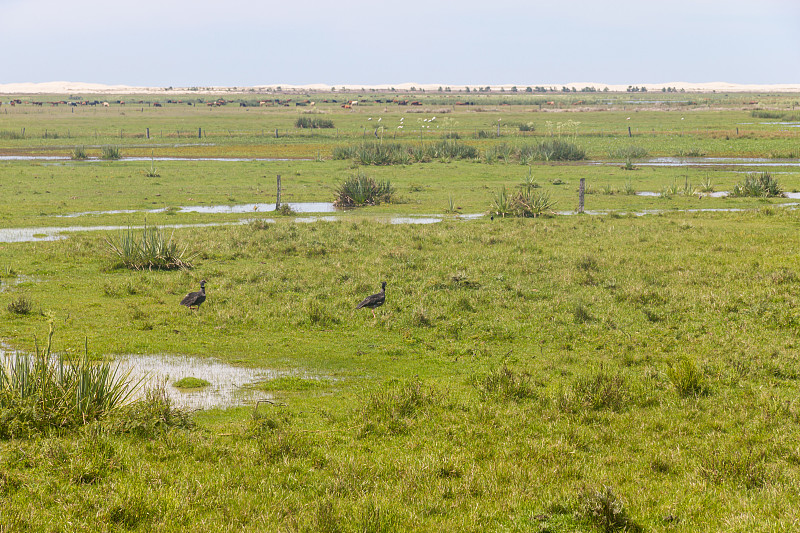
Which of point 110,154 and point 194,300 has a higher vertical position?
→ point 110,154

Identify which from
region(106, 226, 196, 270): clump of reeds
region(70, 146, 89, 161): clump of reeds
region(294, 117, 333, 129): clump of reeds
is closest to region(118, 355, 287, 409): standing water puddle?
region(106, 226, 196, 270): clump of reeds

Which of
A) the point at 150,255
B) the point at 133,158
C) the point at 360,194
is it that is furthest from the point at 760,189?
the point at 133,158

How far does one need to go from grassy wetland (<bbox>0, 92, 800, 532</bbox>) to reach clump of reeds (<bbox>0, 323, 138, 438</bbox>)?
53 millimetres

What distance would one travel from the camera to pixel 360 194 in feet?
118

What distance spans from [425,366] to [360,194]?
79.0ft

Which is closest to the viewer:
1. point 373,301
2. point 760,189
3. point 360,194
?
point 373,301

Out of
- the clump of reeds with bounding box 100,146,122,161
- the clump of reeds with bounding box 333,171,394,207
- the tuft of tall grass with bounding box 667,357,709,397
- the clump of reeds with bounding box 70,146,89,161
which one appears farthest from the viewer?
the clump of reeds with bounding box 100,146,122,161

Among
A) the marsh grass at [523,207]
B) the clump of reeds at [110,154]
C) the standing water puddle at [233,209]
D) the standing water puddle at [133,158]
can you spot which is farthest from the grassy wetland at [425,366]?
the clump of reeds at [110,154]

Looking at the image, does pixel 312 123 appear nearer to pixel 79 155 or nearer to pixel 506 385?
pixel 79 155

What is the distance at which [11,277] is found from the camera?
19.2m

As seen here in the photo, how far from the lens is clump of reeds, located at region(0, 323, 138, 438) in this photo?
8.45 m

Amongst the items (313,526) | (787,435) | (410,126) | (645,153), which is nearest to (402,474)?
(313,526)

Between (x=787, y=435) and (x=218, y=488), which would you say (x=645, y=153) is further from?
(x=218, y=488)

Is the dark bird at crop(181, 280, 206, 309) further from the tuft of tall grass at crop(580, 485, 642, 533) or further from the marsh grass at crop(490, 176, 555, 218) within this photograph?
the marsh grass at crop(490, 176, 555, 218)
